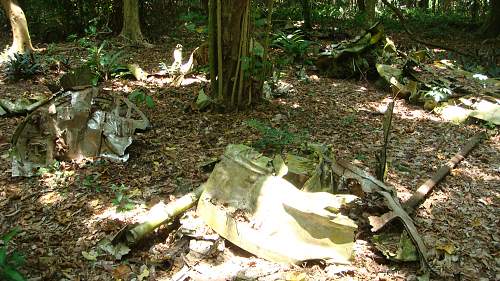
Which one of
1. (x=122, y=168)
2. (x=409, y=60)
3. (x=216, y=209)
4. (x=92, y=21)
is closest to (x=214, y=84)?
(x=122, y=168)

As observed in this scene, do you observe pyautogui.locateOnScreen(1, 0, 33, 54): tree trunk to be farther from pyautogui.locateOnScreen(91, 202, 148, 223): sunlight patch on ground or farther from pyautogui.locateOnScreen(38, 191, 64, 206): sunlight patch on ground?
pyautogui.locateOnScreen(91, 202, 148, 223): sunlight patch on ground

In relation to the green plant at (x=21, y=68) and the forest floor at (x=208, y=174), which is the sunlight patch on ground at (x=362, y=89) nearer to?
the forest floor at (x=208, y=174)

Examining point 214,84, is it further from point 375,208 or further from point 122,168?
point 375,208

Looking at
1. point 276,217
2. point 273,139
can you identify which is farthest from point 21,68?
point 276,217

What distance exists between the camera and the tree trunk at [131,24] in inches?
403

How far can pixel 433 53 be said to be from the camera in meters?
10.4

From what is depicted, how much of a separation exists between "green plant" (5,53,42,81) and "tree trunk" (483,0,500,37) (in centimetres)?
1220

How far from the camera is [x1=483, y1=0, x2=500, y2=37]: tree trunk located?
12.4 meters

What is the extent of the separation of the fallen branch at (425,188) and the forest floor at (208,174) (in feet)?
0.29

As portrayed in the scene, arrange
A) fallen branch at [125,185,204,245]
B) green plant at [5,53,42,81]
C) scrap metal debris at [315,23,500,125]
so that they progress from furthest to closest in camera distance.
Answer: green plant at [5,53,42,81] < scrap metal debris at [315,23,500,125] < fallen branch at [125,185,204,245]

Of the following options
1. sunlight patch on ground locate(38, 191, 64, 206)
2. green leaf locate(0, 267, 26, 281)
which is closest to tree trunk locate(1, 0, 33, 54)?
sunlight patch on ground locate(38, 191, 64, 206)

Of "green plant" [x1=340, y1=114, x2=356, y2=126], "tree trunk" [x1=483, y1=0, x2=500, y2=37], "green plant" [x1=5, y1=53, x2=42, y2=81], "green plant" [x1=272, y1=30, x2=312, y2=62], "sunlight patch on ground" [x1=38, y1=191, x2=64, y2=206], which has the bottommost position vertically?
"sunlight patch on ground" [x1=38, y1=191, x2=64, y2=206]

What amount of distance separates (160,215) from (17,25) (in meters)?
6.66

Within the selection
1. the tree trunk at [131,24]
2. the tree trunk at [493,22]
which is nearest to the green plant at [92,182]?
the tree trunk at [131,24]
